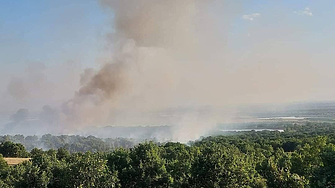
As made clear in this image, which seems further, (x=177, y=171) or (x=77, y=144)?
(x=77, y=144)

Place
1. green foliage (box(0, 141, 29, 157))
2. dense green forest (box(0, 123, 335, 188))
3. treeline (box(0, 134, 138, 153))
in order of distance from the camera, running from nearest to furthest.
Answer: dense green forest (box(0, 123, 335, 188)), green foliage (box(0, 141, 29, 157)), treeline (box(0, 134, 138, 153))

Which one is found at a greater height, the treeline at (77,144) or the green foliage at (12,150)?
the green foliage at (12,150)

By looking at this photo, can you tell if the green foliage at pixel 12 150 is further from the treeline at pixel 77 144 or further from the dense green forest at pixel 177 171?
the treeline at pixel 77 144

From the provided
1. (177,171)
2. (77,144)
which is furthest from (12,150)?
(77,144)

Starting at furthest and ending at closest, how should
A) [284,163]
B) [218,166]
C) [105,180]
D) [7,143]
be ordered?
[7,143] → [284,163] → [105,180] → [218,166]

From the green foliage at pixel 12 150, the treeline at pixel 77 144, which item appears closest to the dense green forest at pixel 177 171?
the green foliage at pixel 12 150

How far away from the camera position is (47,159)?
1137 inches

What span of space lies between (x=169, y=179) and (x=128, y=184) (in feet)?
13.6

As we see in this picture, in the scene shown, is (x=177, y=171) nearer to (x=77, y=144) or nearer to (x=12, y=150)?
(x=12, y=150)

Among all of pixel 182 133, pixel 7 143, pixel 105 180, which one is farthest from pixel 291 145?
pixel 182 133

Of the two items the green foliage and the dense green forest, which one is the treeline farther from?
the dense green forest

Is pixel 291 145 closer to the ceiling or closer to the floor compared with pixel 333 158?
closer to the floor

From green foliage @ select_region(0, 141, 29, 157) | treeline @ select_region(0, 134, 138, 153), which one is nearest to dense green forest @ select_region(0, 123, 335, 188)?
green foliage @ select_region(0, 141, 29, 157)

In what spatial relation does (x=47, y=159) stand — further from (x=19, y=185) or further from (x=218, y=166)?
(x=218, y=166)
